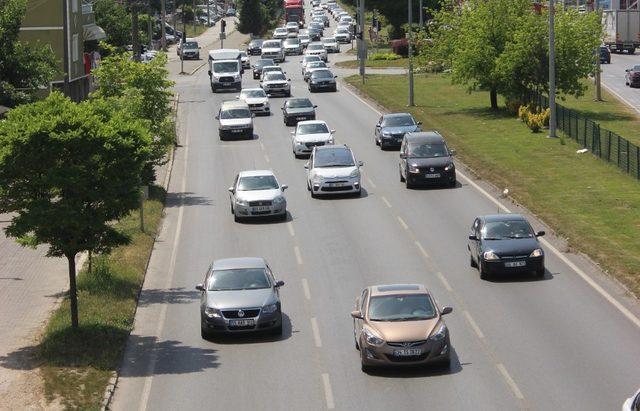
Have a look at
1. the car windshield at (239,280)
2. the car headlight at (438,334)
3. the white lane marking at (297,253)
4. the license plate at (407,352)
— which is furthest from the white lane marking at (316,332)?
the white lane marking at (297,253)

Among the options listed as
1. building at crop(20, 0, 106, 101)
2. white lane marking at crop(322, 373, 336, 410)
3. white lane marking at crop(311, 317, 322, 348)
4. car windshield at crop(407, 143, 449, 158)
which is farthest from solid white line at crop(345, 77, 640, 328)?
building at crop(20, 0, 106, 101)

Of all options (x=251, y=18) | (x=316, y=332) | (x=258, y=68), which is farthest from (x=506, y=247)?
(x=251, y=18)

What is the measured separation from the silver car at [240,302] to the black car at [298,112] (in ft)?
123

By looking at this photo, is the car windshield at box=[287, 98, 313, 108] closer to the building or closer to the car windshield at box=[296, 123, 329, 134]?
the car windshield at box=[296, 123, 329, 134]

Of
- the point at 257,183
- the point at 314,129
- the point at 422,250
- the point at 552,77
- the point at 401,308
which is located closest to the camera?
the point at 401,308

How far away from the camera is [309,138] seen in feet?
179

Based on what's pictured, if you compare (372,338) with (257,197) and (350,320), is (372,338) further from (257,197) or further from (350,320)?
(257,197)

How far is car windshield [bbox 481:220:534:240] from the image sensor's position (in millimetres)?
31891

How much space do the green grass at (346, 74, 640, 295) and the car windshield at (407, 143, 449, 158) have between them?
2.19m

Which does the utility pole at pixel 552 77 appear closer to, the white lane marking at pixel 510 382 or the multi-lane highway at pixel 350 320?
the multi-lane highway at pixel 350 320

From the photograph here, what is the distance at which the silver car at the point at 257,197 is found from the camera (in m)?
41.2

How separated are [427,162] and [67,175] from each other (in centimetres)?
2175

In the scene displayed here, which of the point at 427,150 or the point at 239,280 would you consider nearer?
the point at 239,280

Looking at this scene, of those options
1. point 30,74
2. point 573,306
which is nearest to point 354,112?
point 30,74
